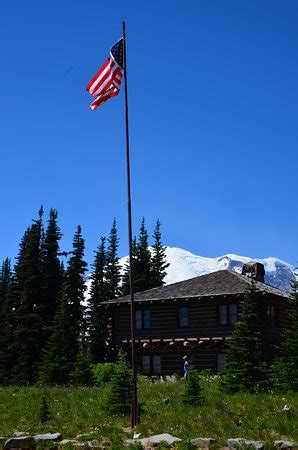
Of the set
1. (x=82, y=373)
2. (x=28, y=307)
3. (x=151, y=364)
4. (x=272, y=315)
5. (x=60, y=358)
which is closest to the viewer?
(x=82, y=373)

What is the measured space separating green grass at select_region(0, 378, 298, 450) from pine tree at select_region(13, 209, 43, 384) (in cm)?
3079

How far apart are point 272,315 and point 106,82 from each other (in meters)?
27.0

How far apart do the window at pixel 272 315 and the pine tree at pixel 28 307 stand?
24346mm

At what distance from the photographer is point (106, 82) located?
21.5 meters

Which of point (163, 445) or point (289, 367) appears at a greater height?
point (289, 367)

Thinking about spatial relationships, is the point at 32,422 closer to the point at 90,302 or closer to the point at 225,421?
the point at 225,421

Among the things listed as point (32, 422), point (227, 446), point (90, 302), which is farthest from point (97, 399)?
point (90, 302)

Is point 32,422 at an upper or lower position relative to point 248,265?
lower

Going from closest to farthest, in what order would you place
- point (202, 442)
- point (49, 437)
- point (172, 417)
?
point (202, 442), point (49, 437), point (172, 417)

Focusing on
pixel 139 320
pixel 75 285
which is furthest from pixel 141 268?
pixel 139 320

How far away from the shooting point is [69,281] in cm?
6519

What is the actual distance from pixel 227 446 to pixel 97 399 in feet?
34.6

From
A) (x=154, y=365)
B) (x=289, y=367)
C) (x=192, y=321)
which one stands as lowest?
(x=154, y=365)

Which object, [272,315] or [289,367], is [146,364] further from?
[289,367]
